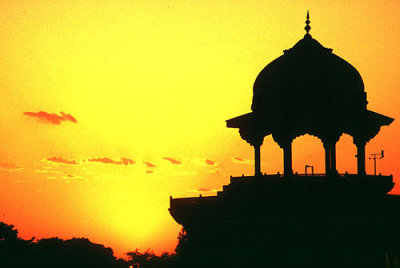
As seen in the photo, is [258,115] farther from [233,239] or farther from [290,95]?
[233,239]

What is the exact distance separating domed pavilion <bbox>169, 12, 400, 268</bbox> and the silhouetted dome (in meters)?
0.04

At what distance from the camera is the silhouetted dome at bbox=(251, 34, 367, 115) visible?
1607 inches

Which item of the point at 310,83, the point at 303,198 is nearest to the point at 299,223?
the point at 303,198

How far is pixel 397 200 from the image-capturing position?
Result: 40.0 metres

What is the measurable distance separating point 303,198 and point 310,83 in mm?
5066

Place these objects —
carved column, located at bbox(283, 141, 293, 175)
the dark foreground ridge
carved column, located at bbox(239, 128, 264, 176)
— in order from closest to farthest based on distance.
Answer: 1. the dark foreground ridge
2. carved column, located at bbox(283, 141, 293, 175)
3. carved column, located at bbox(239, 128, 264, 176)

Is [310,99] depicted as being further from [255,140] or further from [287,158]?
[255,140]

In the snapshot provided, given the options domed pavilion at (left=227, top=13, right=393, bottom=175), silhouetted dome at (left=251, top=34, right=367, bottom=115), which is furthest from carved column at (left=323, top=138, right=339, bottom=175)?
silhouetted dome at (left=251, top=34, right=367, bottom=115)

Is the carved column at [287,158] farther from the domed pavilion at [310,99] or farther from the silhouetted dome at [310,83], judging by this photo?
the silhouetted dome at [310,83]

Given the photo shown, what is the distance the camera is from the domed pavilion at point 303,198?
38281mm

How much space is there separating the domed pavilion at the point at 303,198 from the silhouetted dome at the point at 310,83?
0.04 metres

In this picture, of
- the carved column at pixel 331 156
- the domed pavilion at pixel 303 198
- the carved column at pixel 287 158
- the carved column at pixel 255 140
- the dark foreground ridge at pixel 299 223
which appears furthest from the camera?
the carved column at pixel 255 140

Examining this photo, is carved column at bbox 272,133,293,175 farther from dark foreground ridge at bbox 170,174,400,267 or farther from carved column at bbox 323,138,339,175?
carved column at bbox 323,138,339,175

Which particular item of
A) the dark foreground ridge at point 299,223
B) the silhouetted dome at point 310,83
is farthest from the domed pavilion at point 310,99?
the dark foreground ridge at point 299,223
